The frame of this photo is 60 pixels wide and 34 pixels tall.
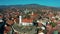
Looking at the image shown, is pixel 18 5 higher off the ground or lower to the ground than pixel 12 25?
higher

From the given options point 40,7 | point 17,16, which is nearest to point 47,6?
point 40,7

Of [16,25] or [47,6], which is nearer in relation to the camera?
[16,25]

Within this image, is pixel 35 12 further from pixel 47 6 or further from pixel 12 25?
pixel 12 25

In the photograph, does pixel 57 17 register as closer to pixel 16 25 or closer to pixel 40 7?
pixel 40 7

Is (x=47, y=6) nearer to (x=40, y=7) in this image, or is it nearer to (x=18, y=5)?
(x=40, y=7)

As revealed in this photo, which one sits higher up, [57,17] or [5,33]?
[57,17]

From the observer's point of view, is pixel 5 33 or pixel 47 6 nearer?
pixel 5 33

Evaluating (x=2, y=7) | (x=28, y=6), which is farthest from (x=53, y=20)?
(x=2, y=7)

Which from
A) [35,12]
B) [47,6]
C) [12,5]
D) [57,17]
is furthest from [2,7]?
[57,17]

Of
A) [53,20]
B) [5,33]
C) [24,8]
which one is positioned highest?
[24,8]
